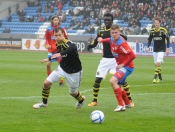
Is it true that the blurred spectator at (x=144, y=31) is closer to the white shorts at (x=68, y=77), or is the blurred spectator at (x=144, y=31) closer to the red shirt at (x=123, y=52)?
the red shirt at (x=123, y=52)

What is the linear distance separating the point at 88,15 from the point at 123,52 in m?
40.1

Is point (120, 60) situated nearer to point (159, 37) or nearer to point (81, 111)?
point (81, 111)

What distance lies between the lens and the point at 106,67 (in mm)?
12906

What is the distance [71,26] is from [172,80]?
106ft

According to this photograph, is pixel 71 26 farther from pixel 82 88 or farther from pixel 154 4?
pixel 82 88

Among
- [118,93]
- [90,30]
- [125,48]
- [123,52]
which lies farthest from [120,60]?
[90,30]

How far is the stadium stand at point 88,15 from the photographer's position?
1804 inches

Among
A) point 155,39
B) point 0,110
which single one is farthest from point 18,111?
point 155,39

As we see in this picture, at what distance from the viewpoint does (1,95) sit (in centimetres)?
1395

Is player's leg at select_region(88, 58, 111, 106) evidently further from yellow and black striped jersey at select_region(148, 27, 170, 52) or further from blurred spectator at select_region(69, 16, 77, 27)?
blurred spectator at select_region(69, 16, 77, 27)

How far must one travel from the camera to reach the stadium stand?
45812mm

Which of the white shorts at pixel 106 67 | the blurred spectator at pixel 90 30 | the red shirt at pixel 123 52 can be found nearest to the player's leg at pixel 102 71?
the white shorts at pixel 106 67

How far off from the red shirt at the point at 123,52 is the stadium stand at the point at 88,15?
103 ft

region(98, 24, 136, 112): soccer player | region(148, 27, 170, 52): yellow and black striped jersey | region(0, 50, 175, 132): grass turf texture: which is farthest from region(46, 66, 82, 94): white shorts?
region(148, 27, 170, 52): yellow and black striped jersey
